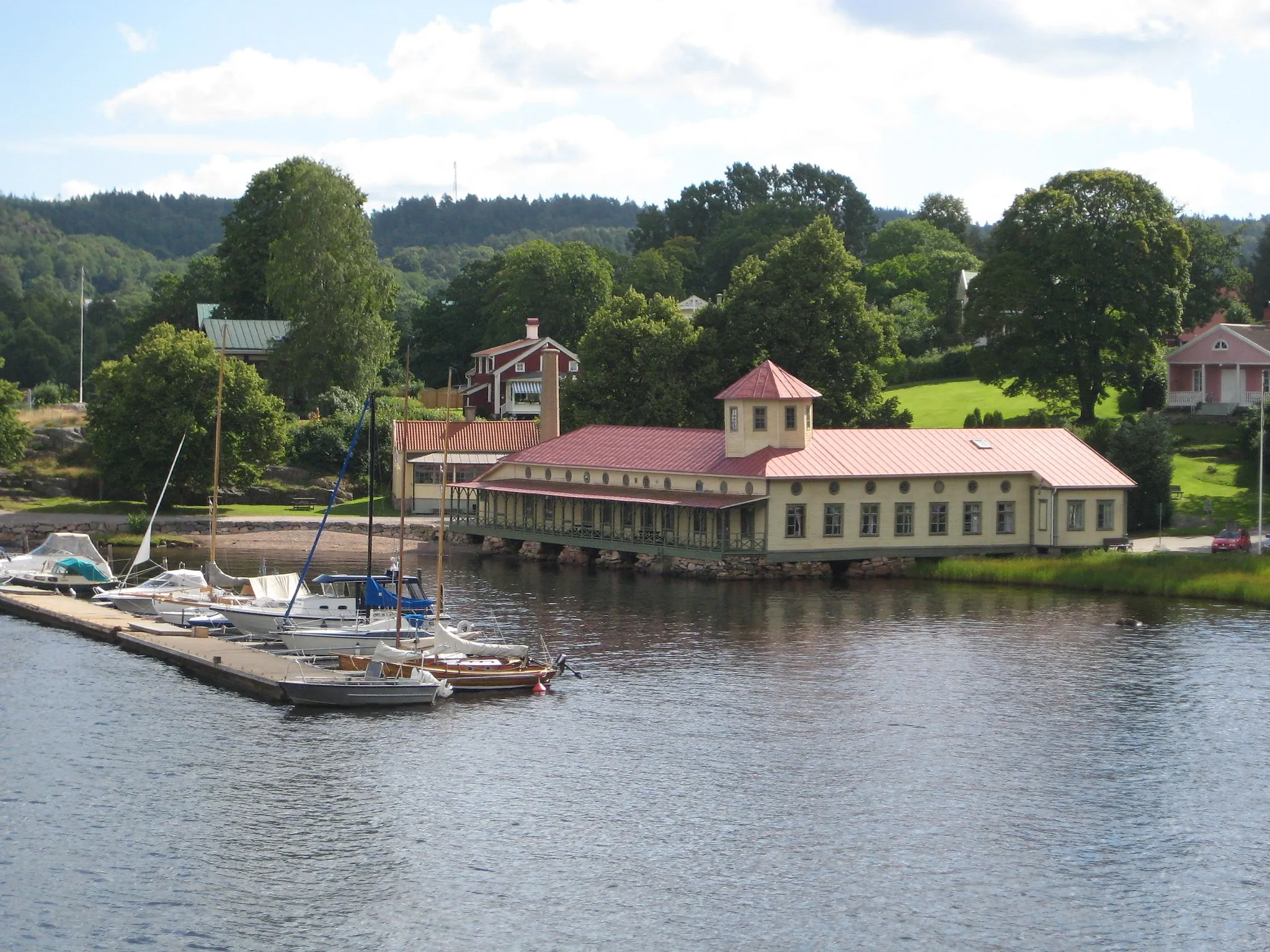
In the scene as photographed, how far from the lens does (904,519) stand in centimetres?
7756

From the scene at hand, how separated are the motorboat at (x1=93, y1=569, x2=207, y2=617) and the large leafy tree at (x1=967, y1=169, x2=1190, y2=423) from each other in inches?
2096

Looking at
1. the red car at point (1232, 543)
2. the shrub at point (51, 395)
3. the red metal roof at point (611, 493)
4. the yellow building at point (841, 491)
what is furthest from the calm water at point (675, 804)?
the shrub at point (51, 395)

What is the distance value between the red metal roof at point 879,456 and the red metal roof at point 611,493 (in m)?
1.12

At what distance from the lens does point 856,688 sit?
50.2 m

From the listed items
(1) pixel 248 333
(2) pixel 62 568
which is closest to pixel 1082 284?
(2) pixel 62 568

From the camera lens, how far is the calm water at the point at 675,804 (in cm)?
3111

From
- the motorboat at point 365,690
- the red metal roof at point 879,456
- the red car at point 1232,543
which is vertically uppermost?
the red metal roof at point 879,456

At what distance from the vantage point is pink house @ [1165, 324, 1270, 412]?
10025 cm

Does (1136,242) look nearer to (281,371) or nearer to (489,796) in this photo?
(281,371)

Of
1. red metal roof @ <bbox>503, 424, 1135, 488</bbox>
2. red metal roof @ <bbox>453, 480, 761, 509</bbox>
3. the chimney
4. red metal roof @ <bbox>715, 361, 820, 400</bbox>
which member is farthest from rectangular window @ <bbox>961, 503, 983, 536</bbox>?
the chimney

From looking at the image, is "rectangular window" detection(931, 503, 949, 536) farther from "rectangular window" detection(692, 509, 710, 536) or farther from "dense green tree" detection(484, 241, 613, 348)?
"dense green tree" detection(484, 241, 613, 348)

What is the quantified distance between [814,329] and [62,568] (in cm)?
4371

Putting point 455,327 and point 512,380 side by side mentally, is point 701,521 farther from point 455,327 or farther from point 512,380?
point 455,327

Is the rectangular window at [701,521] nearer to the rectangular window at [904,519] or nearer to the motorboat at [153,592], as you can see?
the rectangular window at [904,519]
